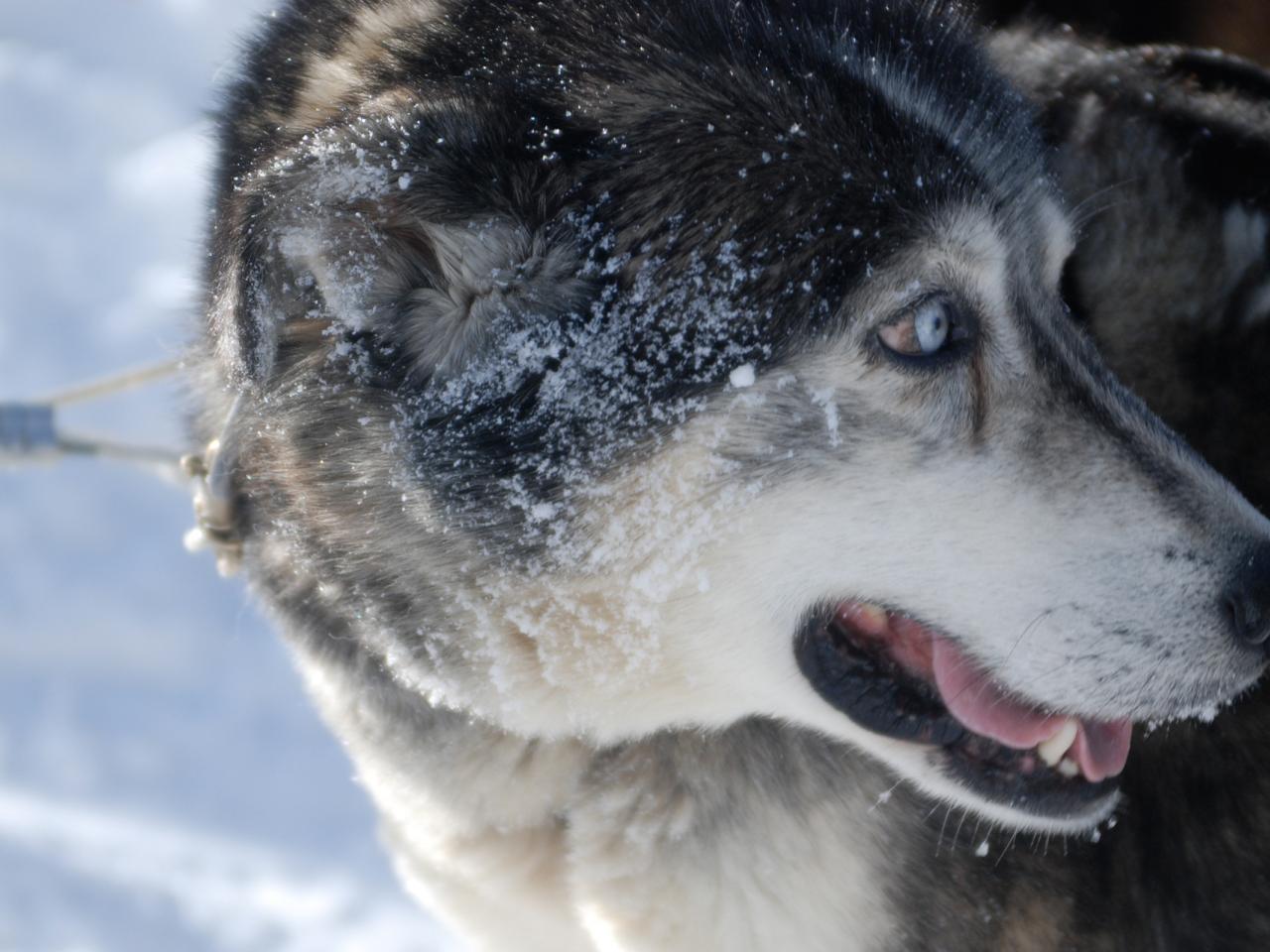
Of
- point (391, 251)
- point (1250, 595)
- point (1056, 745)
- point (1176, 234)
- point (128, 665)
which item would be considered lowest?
point (128, 665)

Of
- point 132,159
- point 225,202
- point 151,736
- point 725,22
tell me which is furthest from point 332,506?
point 132,159

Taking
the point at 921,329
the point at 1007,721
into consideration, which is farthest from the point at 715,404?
the point at 1007,721

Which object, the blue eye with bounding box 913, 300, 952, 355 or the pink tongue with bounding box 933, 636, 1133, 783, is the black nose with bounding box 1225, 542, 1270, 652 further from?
the blue eye with bounding box 913, 300, 952, 355

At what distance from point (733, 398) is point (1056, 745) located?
67 cm

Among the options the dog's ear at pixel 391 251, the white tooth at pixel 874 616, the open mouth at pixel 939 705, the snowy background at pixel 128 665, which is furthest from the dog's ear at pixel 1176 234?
the snowy background at pixel 128 665

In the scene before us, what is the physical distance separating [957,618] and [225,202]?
111cm

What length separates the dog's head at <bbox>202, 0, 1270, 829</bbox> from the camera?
147 cm

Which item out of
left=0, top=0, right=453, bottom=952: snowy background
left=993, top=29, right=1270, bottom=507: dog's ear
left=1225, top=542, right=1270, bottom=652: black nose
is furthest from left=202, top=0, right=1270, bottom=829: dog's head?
left=0, top=0, right=453, bottom=952: snowy background

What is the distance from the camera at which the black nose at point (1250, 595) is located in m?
1.47

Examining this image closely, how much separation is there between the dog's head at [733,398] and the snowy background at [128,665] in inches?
23.3

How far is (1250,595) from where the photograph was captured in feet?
4.84

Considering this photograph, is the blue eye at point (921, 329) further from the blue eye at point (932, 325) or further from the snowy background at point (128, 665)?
the snowy background at point (128, 665)

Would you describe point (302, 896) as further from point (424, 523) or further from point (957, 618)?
point (957, 618)

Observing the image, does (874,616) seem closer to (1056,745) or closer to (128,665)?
(1056,745)
